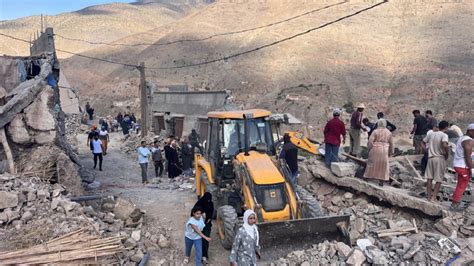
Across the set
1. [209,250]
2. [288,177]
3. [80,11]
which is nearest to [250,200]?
[288,177]

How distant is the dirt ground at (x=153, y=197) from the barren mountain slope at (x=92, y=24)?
59.8 meters

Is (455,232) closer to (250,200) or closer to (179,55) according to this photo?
(250,200)

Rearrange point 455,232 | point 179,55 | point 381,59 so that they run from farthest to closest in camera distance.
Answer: point 179,55 → point 381,59 → point 455,232

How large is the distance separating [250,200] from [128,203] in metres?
3.08

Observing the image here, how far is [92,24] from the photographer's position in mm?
88188

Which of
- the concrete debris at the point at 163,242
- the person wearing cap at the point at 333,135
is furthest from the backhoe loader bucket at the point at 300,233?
the person wearing cap at the point at 333,135

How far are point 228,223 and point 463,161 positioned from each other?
13.5 ft

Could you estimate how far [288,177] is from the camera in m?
7.60

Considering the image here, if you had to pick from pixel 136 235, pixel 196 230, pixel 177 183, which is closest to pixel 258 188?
pixel 196 230

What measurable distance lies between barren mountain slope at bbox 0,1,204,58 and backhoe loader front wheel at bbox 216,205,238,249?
69.5m

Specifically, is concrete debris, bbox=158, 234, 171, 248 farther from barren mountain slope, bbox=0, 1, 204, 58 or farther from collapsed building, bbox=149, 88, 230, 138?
barren mountain slope, bbox=0, 1, 204, 58

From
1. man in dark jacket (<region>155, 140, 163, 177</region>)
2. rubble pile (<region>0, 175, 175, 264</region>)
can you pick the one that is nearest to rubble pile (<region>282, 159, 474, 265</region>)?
rubble pile (<region>0, 175, 175, 264</region>)

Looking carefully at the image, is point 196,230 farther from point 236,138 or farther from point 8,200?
point 8,200

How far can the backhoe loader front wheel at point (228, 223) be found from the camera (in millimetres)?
7199
